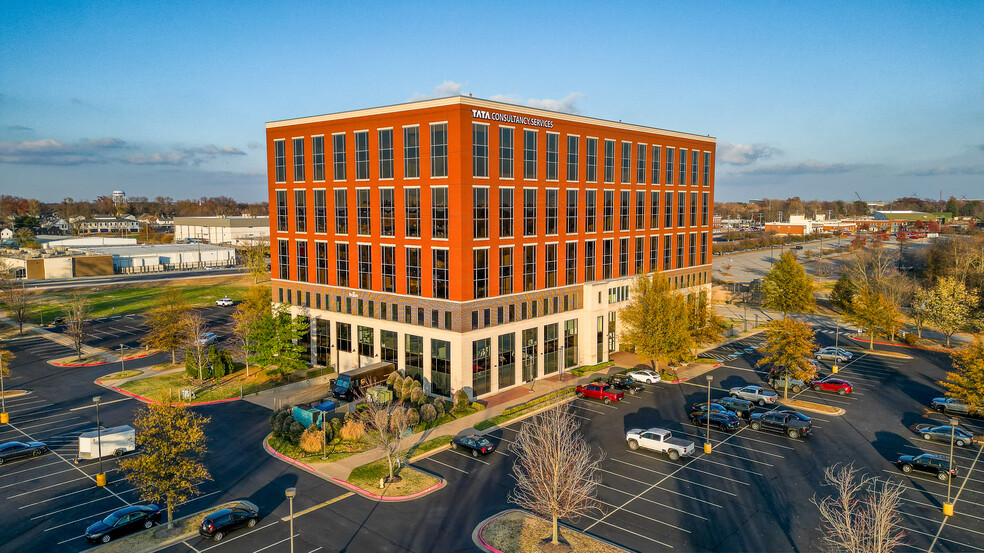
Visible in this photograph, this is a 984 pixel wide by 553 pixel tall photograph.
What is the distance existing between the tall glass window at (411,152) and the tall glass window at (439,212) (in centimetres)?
300

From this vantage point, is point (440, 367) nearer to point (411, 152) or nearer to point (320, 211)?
point (411, 152)

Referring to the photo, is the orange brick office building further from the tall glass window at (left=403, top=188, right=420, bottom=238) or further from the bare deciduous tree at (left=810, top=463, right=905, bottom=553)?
the bare deciduous tree at (left=810, top=463, right=905, bottom=553)

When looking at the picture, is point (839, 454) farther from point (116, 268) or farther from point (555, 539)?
point (116, 268)

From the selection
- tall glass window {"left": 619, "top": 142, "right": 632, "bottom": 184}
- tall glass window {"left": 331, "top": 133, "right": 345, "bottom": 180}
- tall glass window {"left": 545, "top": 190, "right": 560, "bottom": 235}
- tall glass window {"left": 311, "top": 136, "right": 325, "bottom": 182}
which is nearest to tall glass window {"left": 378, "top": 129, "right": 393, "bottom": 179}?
tall glass window {"left": 331, "top": 133, "right": 345, "bottom": 180}

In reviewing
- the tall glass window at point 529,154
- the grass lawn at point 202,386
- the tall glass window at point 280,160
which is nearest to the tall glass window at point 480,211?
the tall glass window at point 529,154

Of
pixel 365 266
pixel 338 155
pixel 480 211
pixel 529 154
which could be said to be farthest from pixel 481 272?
pixel 338 155

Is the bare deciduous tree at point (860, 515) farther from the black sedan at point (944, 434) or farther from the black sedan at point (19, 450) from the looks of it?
the black sedan at point (19, 450)

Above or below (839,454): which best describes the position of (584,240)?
above

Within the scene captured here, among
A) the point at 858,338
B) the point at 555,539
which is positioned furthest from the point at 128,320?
the point at 858,338

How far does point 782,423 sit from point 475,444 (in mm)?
23734

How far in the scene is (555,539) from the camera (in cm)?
2864

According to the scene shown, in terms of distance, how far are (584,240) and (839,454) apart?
3298 centimetres

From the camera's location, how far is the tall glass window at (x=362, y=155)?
2312 inches

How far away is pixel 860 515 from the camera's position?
25.6 metres
